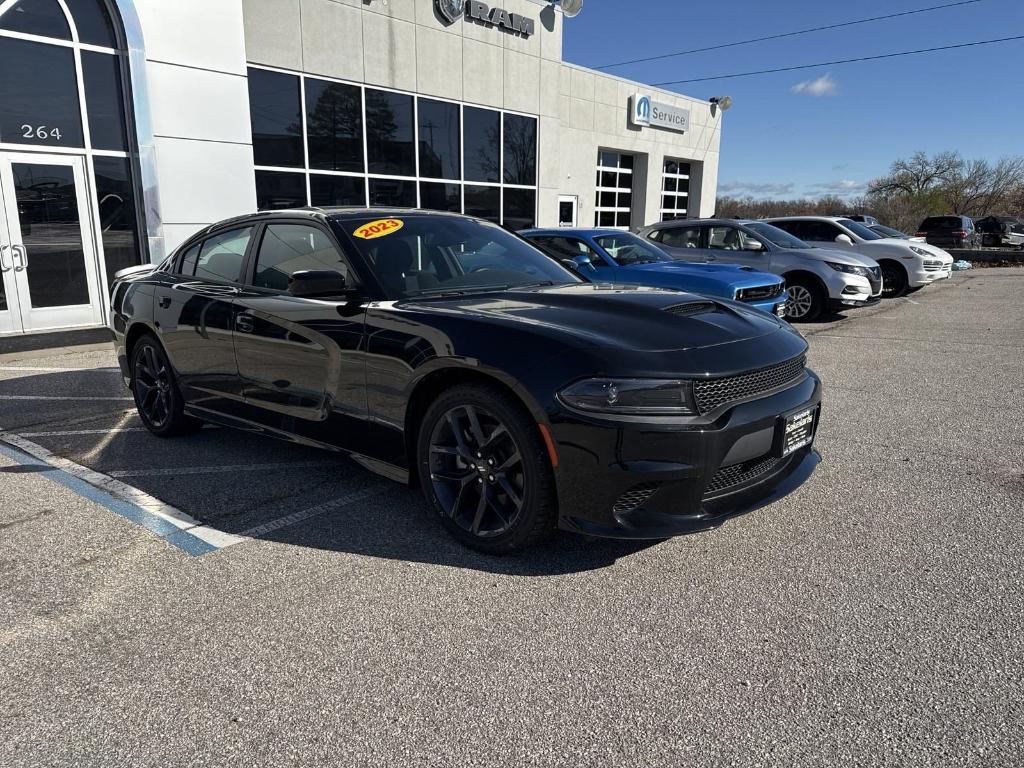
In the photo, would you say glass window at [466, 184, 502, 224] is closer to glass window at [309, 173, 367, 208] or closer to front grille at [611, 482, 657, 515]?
glass window at [309, 173, 367, 208]

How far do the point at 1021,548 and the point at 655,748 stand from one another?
234cm

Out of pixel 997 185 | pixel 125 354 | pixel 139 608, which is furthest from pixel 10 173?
pixel 997 185

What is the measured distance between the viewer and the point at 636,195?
27188 mm

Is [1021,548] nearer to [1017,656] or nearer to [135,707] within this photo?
[1017,656]

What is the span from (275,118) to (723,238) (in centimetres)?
836

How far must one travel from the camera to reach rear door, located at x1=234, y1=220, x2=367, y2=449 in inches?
148

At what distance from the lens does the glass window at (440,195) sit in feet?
53.3

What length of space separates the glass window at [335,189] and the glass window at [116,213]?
154 inches

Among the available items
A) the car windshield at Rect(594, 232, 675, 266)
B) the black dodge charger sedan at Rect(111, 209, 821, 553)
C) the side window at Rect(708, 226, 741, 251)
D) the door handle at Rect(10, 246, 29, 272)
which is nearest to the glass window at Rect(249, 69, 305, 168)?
the door handle at Rect(10, 246, 29, 272)

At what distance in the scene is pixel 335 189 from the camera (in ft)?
47.5

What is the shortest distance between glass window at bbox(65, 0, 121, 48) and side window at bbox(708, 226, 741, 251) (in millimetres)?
9257

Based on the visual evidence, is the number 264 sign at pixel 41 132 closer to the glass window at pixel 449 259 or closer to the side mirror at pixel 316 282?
the glass window at pixel 449 259

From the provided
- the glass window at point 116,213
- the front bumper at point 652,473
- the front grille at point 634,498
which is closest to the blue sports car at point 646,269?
the front bumper at point 652,473

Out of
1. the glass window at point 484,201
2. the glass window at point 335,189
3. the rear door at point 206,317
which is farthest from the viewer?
the glass window at point 484,201
